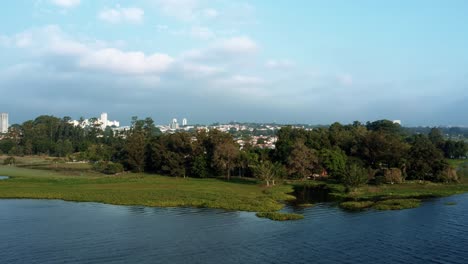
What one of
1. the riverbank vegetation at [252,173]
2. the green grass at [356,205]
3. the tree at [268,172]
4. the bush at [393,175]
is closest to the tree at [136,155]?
the riverbank vegetation at [252,173]

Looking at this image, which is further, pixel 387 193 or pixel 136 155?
pixel 136 155

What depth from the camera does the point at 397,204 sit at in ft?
127

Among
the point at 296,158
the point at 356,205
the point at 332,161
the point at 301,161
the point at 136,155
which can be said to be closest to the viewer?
the point at 356,205

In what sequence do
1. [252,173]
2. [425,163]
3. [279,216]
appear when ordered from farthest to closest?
[252,173]
[425,163]
[279,216]

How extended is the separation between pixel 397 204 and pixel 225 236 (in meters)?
18.5

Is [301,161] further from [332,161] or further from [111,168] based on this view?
[111,168]

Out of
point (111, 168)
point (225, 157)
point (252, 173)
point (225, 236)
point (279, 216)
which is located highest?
point (225, 157)

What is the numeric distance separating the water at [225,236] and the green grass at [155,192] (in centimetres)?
276

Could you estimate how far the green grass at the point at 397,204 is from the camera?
3747 centimetres

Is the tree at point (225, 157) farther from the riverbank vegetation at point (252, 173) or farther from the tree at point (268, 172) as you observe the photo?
the tree at point (268, 172)

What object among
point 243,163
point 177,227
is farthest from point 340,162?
point 177,227

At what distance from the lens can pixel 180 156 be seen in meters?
64.4

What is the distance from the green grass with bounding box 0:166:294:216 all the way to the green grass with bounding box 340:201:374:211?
579 centimetres

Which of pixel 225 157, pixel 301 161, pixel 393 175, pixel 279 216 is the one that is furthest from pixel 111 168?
pixel 393 175
